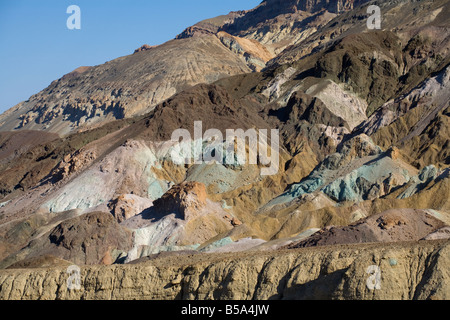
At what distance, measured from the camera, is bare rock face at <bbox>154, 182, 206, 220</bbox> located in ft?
210

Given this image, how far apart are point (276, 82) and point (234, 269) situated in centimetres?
8697

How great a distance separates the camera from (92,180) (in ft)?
258

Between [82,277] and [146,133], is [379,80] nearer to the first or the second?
[146,133]

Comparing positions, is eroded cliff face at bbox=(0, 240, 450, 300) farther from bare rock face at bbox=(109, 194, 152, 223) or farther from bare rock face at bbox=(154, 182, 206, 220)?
bare rock face at bbox=(109, 194, 152, 223)

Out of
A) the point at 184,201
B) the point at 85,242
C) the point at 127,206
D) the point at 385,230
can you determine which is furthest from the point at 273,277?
the point at 127,206

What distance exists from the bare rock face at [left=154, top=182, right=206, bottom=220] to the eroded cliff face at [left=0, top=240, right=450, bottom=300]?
1085 inches

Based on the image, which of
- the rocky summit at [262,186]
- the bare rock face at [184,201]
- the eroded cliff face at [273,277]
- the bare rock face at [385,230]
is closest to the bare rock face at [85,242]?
the rocky summit at [262,186]

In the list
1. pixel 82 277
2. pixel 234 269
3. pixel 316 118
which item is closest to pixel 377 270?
pixel 234 269

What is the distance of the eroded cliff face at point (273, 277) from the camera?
23828 mm

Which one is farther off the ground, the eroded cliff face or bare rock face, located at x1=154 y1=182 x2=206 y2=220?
the eroded cliff face

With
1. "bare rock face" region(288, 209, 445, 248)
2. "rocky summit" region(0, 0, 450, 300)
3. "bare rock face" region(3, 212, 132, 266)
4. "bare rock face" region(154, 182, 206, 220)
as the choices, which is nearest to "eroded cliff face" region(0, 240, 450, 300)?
"rocky summit" region(0, 0, 450, 300)

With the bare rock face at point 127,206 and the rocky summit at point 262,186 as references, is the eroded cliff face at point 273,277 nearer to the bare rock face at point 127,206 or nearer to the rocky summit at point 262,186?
the rocky summit at point 262,186

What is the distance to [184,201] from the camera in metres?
64.4

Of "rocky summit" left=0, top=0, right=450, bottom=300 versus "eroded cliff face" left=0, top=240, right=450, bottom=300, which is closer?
"eroded cliff face" left=0, top=240, right=450, bottom=300
